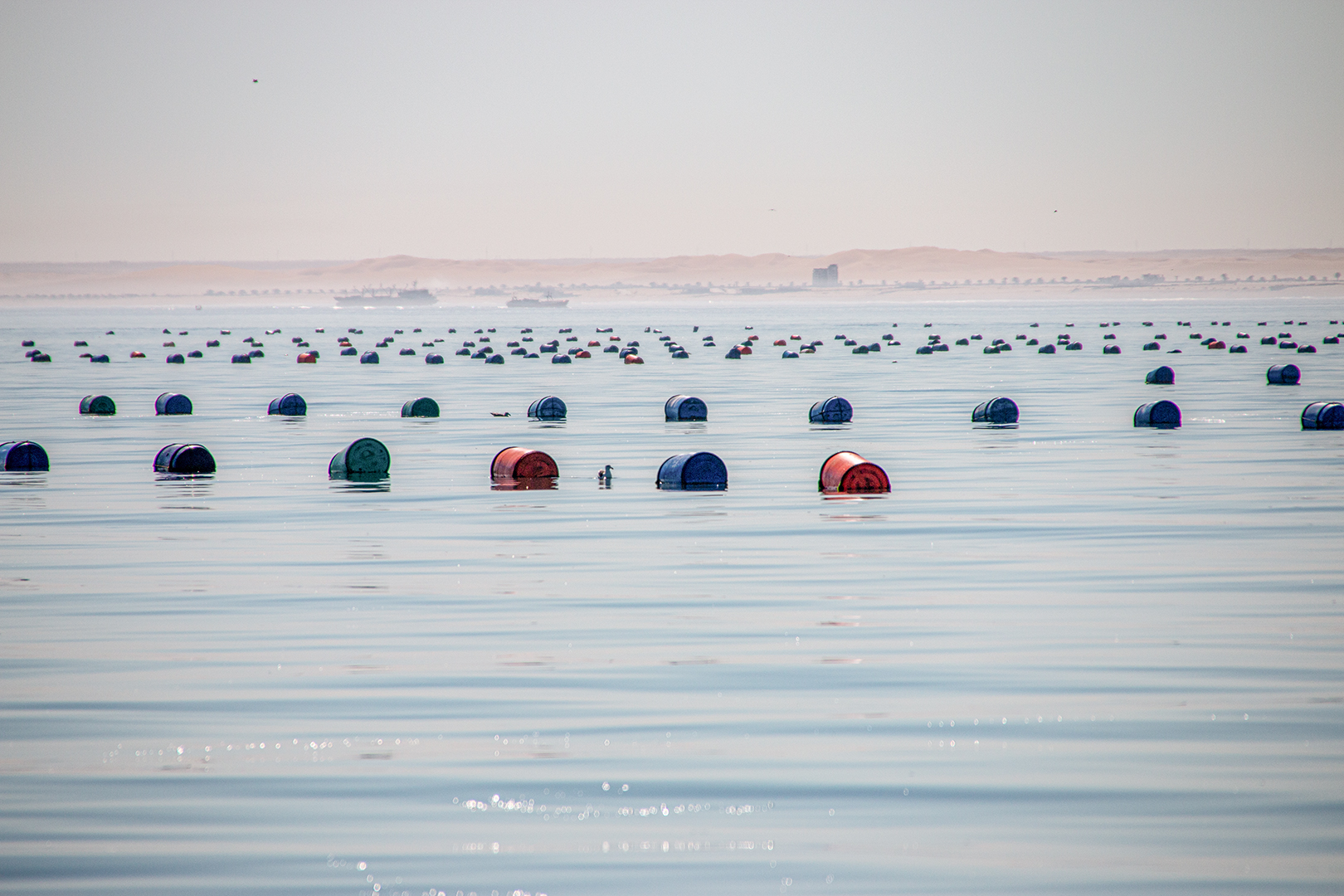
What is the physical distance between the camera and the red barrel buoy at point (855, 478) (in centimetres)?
2580

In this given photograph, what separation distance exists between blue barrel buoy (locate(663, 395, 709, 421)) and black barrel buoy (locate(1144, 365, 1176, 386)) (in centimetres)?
1980

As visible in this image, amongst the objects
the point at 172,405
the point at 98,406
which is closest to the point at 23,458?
the point at 172,405

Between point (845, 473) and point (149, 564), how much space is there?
35.5 ft

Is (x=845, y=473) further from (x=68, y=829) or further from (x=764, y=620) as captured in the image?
(x=68, y=829)

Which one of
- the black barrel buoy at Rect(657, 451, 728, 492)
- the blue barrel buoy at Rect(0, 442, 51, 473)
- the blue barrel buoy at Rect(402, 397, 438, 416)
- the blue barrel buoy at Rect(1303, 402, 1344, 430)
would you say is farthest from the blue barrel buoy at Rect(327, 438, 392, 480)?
the blue barrel buoy at Rect(1303, 402, 1344, 430)

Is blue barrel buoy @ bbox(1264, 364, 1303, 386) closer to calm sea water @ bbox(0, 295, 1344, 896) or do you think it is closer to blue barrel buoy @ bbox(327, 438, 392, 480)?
calm sea water @ bbox(0, 295, 1344, 896)

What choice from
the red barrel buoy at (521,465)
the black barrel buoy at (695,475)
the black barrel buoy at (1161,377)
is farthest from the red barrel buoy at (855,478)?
the black barrel buoy at (1161,377)

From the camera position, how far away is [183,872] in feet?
26.9

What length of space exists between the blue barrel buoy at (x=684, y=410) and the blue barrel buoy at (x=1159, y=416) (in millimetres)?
9946

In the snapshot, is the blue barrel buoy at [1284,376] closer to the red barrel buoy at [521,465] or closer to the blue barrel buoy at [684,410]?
the blue barrel buoy at [684,410]

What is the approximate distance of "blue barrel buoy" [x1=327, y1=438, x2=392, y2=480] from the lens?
28.8 meters

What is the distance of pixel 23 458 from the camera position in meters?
30.8

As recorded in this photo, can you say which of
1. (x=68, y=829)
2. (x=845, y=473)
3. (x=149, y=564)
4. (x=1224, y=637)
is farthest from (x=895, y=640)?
(x=845, y=473)

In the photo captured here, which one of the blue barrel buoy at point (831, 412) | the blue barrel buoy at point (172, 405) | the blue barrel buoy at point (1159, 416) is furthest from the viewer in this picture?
the blue barrel buoy at point (172, 405)
